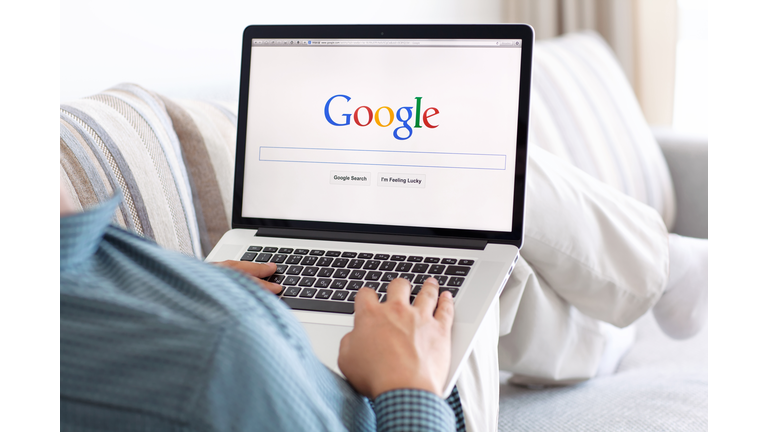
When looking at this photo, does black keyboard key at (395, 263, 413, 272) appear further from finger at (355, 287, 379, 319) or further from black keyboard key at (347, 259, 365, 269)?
finger at (355, 287, 379, 319)

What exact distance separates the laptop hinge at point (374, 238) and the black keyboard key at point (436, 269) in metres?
0.05

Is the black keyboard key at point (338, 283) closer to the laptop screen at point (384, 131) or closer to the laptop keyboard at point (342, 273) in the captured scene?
the laptop keyboard at point (342, 273)

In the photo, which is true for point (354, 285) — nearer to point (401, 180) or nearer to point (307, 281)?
point (307, 281)

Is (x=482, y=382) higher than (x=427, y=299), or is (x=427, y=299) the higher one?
(x=427, y=299)

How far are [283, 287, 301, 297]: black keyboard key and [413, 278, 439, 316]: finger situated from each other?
160mm

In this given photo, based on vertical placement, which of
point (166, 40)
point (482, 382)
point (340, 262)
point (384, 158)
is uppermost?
point (166, 40)

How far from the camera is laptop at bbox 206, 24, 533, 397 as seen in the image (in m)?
0.75

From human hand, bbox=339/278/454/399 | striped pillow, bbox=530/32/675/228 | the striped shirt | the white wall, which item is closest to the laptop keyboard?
human hand, bbox=339/278/454/399

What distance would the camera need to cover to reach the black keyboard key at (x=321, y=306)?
2.13ft

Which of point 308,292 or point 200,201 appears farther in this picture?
point 200,201

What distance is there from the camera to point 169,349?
0.33m

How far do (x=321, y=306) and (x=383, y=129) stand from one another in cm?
26

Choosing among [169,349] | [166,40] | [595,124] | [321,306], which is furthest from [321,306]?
[595,124]

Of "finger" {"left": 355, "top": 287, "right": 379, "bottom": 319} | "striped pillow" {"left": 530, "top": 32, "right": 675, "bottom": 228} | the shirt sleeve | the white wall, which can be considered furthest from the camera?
"striped pillow" {"left": 530, "top": 32, "right": 675, "bottom": 228}
